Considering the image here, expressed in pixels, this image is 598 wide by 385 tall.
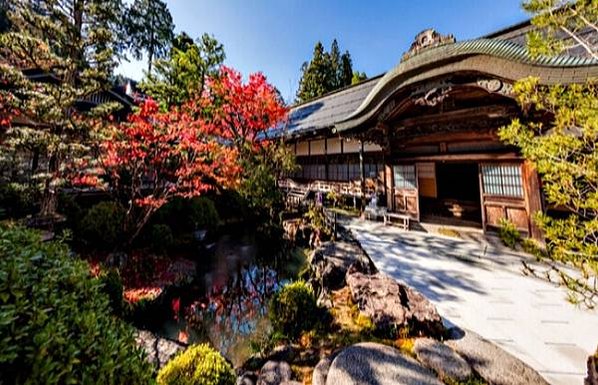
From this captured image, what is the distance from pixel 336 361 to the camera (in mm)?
2695

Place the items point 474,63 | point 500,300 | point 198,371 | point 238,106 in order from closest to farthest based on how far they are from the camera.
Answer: point 198,371 → point 500,300 → point 474,63 → point 238,106

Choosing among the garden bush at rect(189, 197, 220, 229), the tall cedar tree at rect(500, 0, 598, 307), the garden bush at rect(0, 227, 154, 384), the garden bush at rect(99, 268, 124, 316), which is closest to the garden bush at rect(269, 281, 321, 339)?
the garden bush at rect(0, 227, 154, 384)

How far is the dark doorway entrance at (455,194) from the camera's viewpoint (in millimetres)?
8766

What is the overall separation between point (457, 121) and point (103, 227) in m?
10.6

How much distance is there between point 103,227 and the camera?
22.6 ft

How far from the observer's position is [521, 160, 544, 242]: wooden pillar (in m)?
5.57

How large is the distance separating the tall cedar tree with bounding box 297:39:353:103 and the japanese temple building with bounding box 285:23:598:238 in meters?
20.5

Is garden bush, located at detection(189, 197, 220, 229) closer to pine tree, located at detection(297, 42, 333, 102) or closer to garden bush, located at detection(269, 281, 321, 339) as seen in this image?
garden bush, located at detection(269, 281, 321, 339)

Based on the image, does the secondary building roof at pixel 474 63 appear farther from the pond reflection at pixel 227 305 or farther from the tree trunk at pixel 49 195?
the tree trunk at pixel 49 195

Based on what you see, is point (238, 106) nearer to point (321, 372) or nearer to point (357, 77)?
point (321, 372)

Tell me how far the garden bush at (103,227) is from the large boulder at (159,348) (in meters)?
4.34

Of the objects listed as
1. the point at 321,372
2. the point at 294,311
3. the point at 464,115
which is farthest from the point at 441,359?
the point at 464,115

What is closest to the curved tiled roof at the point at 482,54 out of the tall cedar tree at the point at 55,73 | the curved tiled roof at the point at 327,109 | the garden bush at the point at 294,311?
the garden bush at the point at 294,311

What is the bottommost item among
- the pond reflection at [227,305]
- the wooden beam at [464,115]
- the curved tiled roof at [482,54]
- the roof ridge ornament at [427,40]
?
the pond reflection at [227,305]
